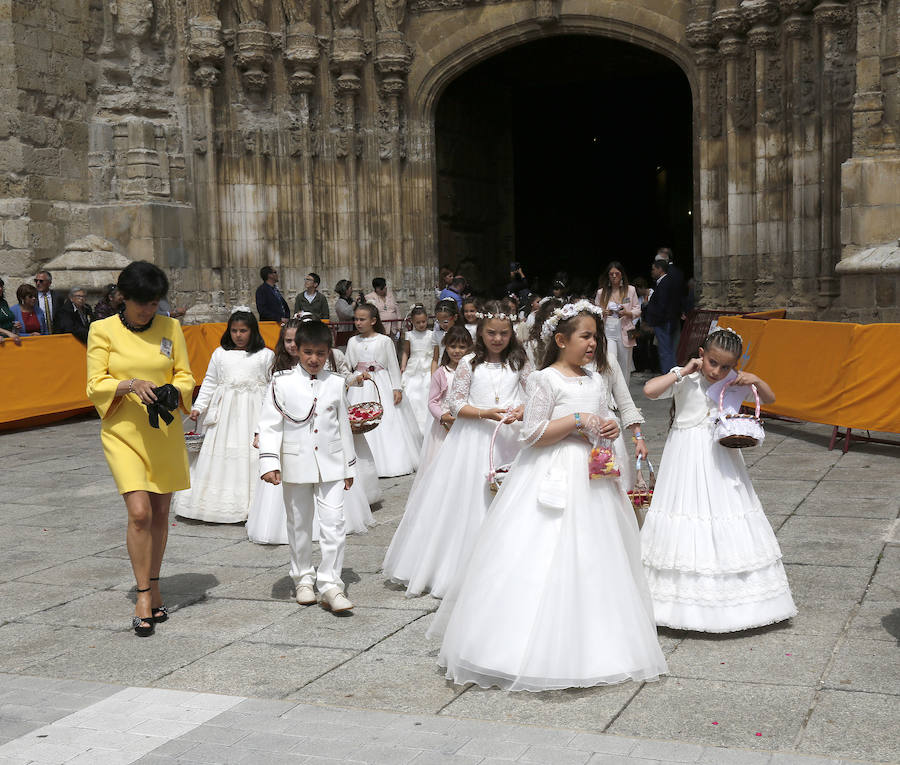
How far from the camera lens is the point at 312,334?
602cm

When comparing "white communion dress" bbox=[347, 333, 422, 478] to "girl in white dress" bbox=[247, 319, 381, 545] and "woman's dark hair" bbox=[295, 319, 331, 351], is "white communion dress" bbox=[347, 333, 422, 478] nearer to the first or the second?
"girl in white dress" bbox=[247, 319, 381, 545]

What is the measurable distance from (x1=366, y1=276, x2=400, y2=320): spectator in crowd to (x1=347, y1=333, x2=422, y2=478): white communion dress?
618 centimetres

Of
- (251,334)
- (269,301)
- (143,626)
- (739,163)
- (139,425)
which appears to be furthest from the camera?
(269,301)

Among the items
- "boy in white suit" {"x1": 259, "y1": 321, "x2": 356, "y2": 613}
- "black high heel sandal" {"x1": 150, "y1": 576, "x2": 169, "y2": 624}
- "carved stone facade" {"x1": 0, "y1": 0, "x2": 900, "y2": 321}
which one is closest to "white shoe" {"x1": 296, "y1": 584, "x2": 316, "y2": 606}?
"boy in white suit" {"x1": 259, "y1": 321, "x2": 356, "y2": 613}

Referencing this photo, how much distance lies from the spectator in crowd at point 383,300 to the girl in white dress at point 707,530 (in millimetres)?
10939

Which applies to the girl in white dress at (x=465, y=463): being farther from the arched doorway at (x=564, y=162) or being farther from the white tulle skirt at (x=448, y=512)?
the arched doorway at (x=564, y=162)

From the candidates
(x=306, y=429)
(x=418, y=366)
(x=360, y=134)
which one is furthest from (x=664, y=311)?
(x=306, y=429)

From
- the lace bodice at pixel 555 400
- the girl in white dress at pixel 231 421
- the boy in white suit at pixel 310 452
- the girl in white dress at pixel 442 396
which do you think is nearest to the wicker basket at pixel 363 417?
the girl in white dress at pixel 442 396

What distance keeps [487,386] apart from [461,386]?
0.15 m

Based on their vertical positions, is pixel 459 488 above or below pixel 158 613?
above

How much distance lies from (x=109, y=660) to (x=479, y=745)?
6.62 feet

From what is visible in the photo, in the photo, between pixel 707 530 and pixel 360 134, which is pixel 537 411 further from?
pixel 360 134

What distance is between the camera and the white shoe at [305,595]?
596 cm

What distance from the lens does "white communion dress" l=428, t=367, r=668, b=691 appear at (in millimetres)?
4539
